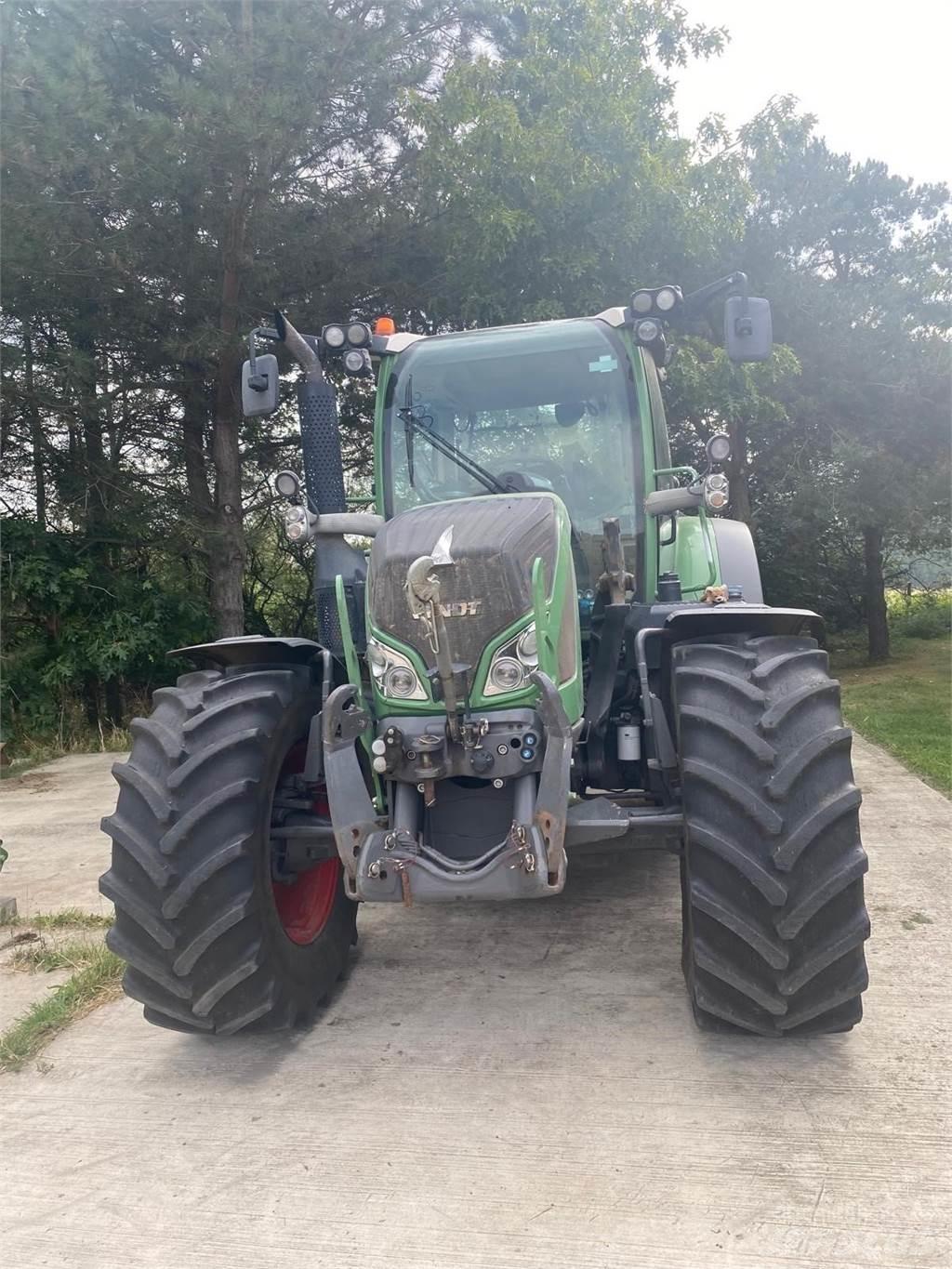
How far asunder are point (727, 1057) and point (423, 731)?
1.35m

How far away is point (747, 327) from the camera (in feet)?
12.8

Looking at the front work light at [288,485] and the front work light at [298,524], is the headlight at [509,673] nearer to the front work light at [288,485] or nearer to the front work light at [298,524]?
the front work light at [298,524]

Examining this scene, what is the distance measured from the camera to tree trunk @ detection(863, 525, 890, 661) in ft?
54.7

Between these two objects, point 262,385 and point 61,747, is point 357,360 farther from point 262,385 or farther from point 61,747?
point 61,747

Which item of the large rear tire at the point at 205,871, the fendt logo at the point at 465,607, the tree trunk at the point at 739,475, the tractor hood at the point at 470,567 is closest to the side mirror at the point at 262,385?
the tractor hood at the point at 470,567

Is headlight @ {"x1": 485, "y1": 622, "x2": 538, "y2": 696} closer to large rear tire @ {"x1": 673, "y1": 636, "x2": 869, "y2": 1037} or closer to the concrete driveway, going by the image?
large rear tire @ {"x1": 673, "y1": 636, "x2": 869, "y2": 1037}

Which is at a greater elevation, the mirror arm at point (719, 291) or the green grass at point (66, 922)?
the mirror arm at point (719, 291)

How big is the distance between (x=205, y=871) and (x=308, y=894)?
2.82ft

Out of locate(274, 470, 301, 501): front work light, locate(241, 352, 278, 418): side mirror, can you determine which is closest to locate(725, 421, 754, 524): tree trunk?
locate(241, 352, 278, 418): side mirror

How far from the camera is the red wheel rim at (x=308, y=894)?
3.48m

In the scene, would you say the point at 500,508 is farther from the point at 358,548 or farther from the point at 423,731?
the point at 358,548

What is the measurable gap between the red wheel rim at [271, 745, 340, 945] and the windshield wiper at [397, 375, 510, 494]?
1.31m

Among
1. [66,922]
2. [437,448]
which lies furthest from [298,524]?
[66,922]

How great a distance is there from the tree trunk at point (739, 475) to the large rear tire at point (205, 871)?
1255 centimetres
